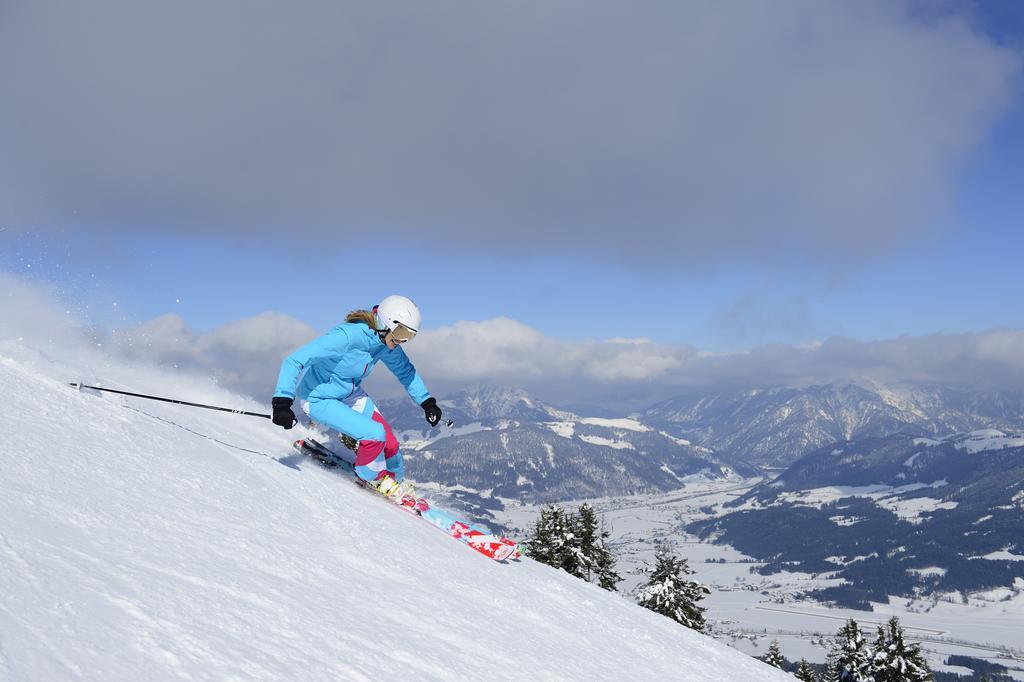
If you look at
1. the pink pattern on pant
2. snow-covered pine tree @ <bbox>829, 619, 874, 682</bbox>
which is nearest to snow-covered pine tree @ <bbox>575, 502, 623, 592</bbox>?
snow-covered pine tree @ <bbox>829, 619, 874, 682</bbox>

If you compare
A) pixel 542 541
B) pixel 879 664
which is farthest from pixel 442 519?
pixel 879 664

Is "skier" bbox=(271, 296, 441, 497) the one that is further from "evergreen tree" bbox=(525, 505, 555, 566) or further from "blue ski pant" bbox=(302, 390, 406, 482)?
"evergreen tree" bbox=(525, 505, 555, 566)

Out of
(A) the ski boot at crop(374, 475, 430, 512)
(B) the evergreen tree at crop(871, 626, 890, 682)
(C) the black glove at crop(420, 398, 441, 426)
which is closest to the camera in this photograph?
(A) the ski boot at crop(374, 475, 430, 512)

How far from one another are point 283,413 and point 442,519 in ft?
9.08

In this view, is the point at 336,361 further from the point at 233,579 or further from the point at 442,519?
the point at 233,579

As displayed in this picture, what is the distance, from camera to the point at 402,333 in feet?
31.3

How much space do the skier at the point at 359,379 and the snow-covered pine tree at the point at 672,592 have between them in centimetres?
3037

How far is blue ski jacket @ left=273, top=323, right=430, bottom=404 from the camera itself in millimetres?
8664

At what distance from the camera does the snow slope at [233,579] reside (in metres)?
3.19

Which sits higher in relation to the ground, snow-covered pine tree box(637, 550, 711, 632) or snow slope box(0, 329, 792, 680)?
snow-covered pine tree box(637, 550, 711, 632)

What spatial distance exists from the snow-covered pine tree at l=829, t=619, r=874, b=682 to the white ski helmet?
138 feet

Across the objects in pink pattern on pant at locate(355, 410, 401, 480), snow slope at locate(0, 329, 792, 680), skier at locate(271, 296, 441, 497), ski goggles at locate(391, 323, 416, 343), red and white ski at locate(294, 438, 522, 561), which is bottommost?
snow slope at locate(0, 329, 792, 680)

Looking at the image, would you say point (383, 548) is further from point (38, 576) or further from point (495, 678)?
point (38, 576)

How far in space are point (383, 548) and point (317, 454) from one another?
3.92 meters
